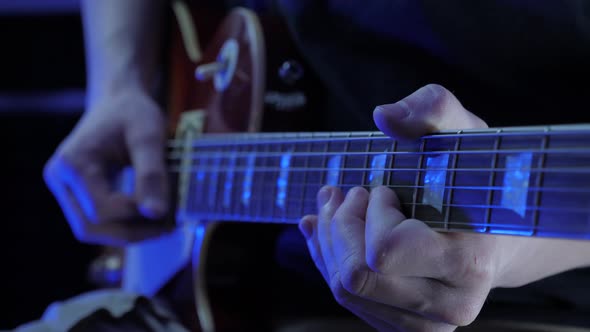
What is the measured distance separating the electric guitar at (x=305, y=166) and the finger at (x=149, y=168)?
0.06 feet

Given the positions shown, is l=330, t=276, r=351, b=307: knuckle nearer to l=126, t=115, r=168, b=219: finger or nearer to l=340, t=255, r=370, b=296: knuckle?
l=340, t=255, r=370, b=296: knuckle

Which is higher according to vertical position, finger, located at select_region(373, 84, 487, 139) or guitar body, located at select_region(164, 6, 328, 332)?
finger, located at select_region(373, 84, 487, 139)

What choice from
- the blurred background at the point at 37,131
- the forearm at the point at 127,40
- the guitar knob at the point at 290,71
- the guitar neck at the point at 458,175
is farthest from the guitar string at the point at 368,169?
the blurred background at the point at 37,131

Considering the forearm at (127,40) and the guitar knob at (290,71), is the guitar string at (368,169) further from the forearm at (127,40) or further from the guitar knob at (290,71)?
the forearm at (127,40)

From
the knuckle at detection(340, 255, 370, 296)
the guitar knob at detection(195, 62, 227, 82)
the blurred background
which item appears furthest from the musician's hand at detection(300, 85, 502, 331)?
the blurred background

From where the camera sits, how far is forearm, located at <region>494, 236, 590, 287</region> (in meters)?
0.38

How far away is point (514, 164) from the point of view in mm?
317

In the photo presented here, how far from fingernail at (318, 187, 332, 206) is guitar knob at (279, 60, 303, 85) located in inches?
7.7

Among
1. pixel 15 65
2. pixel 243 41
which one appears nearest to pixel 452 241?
pixel 243 41

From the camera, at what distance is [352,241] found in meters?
0.37

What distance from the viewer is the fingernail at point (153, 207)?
29.5 inches

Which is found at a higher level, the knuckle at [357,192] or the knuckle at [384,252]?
the knuckle at [357,192]

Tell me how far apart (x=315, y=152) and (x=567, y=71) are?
18cm

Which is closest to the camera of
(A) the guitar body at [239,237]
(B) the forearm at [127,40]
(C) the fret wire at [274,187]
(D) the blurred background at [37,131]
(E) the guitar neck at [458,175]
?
(E) the guitar neck at [458,175]
